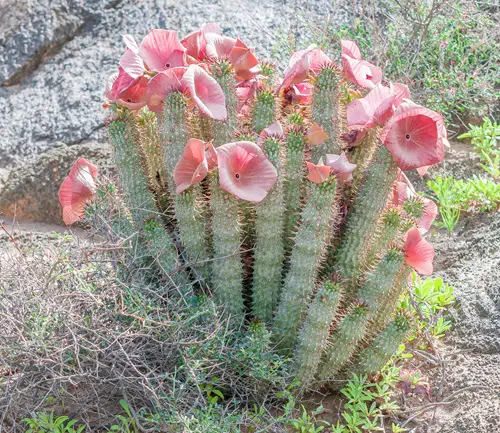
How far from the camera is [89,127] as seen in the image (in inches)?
181

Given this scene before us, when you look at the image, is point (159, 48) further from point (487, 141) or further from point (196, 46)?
point (487, 141)

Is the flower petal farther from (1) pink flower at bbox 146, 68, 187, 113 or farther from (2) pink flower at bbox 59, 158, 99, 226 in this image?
(2) pink flower at bbox 59, 158, 99, 226

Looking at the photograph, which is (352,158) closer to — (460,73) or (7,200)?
(460,73)

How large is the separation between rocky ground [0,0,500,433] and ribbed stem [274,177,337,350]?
42.6 inches

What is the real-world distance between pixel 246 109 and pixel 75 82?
2.44 m

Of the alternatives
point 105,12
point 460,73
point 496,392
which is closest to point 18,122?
point 105,12

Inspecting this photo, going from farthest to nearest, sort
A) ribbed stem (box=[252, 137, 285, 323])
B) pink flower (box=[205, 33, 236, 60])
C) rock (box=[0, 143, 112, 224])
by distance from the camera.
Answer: rock (box=[0, 143, 112, 224]) < pink flower (box=[205, 33, 236, 60]) < ribbed stem (box=[252, 137, 285, 323])

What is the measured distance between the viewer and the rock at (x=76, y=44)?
4707mm

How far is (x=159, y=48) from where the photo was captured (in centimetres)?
265

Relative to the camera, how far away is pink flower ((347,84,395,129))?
8.16 feet

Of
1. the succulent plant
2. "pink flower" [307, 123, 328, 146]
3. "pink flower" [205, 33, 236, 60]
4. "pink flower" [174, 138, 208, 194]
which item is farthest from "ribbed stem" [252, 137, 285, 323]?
"pink flower" [205, 33, 236, 60]

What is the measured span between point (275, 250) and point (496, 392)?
1.00 m

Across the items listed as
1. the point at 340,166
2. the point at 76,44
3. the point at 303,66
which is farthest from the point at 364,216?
the point at 76,44

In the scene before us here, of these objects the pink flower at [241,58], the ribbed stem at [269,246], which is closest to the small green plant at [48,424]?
the ribbed stem at [269,246]
